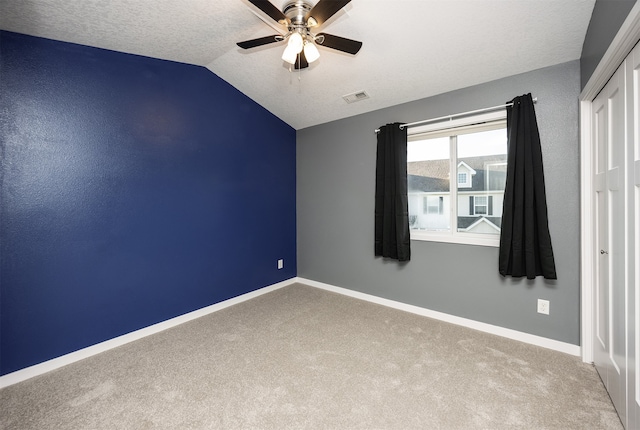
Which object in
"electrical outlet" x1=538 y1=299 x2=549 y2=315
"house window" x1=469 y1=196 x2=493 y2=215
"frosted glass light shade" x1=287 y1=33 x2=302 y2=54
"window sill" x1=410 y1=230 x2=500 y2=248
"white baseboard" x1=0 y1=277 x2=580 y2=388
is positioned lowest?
"white baseboard" x1=0 y1=277 x2=580 y2=388

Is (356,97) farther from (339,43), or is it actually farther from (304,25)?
(304,25)

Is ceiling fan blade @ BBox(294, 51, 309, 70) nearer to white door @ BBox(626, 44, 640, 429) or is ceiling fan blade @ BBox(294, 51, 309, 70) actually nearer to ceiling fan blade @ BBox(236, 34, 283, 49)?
ceiling fan blade @ BBox(236, 34, 283, 49)

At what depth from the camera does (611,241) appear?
1.58 m

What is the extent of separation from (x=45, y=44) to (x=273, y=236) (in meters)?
2.69

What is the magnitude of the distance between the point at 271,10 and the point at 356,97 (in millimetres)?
1559

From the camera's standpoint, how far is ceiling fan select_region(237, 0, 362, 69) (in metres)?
1.50

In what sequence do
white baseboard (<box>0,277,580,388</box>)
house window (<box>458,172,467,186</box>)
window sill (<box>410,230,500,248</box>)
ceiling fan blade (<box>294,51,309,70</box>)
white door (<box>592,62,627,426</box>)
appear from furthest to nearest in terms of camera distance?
house window (<box>458,172,467,186</box>) → window sill (<box>410,230,500,248</box>) → ceiling fan blade (<box>294,51,309,70</box>) → white baseboard (<box>0,277,580,388</box>) → white door (<box>592,62,627,426</box>)

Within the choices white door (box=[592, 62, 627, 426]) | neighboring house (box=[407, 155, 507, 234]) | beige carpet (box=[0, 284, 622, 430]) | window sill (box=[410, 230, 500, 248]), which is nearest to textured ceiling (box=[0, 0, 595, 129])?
white door (box=[592, 62, 627, 426])

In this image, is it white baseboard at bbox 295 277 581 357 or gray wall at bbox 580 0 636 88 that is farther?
white baseboard at bbox 295 277 581 357

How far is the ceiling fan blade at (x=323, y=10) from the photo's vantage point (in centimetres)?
145

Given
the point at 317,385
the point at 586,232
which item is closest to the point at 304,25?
the point at 317,385

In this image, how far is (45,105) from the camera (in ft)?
6.24

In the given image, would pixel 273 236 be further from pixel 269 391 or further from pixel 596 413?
pixel 596 413

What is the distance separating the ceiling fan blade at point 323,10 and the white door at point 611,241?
1.56 metres
